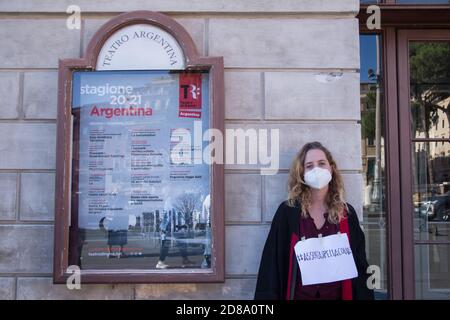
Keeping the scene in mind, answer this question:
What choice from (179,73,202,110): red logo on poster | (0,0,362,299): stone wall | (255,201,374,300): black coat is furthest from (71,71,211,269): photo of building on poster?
(255,201,374,300): black coat

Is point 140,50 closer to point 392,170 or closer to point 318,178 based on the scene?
point 318,178

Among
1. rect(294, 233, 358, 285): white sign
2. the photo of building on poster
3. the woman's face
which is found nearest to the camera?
rect(294, 233, 358, 285): white sign

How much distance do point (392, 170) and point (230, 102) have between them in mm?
1564

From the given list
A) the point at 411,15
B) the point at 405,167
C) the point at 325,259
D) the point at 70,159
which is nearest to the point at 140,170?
the point at 70,159

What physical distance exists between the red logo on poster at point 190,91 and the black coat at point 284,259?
44.8 inches

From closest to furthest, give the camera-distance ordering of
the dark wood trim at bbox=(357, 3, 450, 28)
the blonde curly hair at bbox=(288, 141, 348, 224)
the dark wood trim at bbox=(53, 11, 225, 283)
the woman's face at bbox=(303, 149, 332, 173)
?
the blonde curly hair at bbox=(288, 141, 348, 224) → the woman's face at bbox=(303, 149, 332, 173) → the dark wood trim at bbox=(53, 11, 225, 283) → the dark wood trim at bbox=(357, 3, 450, 28)

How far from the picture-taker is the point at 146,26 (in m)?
4.07

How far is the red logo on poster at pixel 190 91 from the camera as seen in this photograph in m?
4.07

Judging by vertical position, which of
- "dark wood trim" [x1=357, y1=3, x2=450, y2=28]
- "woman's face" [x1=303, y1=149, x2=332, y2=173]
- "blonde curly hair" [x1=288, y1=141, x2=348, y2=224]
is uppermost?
"dark wood trim" [x1=357, y1=3, x2=450, y2=28]

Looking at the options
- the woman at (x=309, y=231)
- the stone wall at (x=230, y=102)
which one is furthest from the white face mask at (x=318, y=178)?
the stone wall at (x=230, y=102)

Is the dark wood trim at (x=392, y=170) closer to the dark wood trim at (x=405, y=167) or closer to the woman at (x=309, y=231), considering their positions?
the dark wood trim at (x=405, y=167)

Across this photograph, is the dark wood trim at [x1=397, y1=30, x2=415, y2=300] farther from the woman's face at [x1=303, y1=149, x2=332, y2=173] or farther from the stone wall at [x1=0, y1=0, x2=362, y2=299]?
the woman's face at [x1=303, y1=149, x2=332, y2=173]

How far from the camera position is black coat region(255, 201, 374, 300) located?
3434mm

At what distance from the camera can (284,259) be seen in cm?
348
